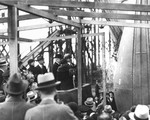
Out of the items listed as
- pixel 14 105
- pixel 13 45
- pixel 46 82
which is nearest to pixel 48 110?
pixel 46 82

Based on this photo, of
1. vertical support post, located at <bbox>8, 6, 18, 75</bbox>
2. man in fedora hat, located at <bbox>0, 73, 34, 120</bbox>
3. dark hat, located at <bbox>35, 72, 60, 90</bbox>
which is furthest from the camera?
vertical support post, located at <bbox>8, 6, 18, 75</bbox>

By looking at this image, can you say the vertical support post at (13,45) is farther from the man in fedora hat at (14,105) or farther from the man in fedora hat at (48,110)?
the man in fedora hat at (48,110)

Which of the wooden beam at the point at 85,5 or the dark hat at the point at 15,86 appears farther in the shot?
the wooden beam at the point at 85,5

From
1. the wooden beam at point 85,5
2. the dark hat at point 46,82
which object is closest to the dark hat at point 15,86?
the dark hat at point 46,82

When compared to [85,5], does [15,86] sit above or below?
below

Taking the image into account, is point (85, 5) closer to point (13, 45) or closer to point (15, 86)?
point (13, 45)

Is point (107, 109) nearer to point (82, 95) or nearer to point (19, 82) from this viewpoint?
point (82, 95)

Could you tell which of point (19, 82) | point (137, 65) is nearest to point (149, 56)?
point (137, 65)

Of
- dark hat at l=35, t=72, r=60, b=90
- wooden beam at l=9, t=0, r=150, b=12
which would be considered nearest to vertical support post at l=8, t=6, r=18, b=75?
wooden beam at l=9, t=0, r=150, b=12

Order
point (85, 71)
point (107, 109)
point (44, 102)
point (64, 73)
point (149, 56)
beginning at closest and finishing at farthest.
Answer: point (44, 102) < point (107, 109) < point (64, 73) < point (149, 56) < point (85, 71)

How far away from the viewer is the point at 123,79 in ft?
37.1

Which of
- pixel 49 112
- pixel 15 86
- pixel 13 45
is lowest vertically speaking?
pixel 49 112

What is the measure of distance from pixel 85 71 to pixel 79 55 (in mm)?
5086

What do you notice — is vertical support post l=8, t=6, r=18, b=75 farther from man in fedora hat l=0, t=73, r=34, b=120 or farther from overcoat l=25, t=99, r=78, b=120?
overcoat l=25, t=99, r=78, b=120
